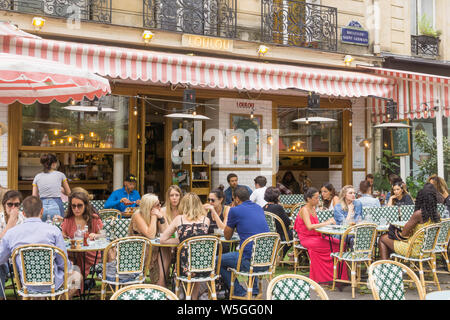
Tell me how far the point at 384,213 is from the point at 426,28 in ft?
25.6

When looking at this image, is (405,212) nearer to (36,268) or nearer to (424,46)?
(36,268)

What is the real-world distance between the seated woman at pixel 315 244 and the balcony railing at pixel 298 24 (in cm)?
549

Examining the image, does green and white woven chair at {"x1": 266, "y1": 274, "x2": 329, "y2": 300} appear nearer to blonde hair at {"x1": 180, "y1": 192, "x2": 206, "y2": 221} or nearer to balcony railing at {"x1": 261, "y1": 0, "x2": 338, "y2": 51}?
blonde hair at {"x1": 180, "y1": 192, "x2": 206, "y2": 221}

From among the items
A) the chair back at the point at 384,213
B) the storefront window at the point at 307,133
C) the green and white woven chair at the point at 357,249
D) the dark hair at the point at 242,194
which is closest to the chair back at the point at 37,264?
the dark hair at the point at 242,194

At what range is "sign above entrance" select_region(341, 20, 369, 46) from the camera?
12.0 m

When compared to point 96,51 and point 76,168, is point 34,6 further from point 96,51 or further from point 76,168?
point 76,168

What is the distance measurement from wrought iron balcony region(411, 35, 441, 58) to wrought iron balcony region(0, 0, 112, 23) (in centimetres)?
885

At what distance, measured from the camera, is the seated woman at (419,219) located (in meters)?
6.36

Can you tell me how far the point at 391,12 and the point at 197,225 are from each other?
33.0 ft

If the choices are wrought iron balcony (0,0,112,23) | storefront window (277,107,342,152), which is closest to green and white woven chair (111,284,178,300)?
wrought iron balcony (0,0,112,23)

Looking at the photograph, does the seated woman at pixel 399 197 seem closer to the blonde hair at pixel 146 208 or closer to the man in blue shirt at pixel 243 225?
the man in blue shirt at pixel 243 225

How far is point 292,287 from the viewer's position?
11.3 feet

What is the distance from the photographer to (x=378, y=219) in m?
8.20

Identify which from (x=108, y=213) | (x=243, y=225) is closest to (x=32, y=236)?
(x=243, y=225)
